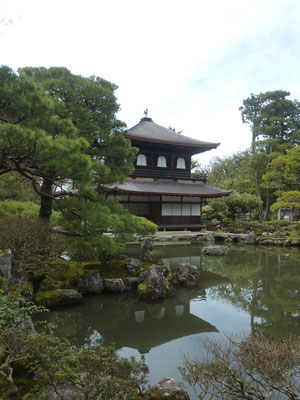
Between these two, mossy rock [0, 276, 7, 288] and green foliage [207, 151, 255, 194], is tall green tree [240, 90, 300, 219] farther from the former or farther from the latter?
mossy rock [0, 276, 7, 288]

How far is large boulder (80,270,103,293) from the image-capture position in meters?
7.74

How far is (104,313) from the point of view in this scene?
264 inches

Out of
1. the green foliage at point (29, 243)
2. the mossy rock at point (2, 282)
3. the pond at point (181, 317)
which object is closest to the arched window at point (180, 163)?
the pond at point (181, 317)

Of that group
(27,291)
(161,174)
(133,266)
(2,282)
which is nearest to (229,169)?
(161,174)

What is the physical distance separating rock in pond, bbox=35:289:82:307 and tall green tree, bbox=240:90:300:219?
23.0m

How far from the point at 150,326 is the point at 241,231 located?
16.8m

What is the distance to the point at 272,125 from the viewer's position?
27984 millimetres

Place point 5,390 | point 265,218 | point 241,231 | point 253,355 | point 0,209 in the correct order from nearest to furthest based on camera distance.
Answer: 1. point 5,390
2. point 253,355
3. point 0,209
4. point 241,231
5. point 265,218

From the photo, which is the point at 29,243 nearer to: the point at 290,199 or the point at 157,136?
the point at 157,136

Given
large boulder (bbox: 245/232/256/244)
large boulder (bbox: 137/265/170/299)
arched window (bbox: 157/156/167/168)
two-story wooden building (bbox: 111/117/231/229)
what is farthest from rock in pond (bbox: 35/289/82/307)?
arched window (bbox: 157/156/167/168)

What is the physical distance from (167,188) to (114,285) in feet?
39.0

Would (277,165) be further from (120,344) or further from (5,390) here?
(5,390)

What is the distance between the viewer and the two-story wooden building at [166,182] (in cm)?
1911

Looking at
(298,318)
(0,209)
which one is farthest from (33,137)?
(298,318)
